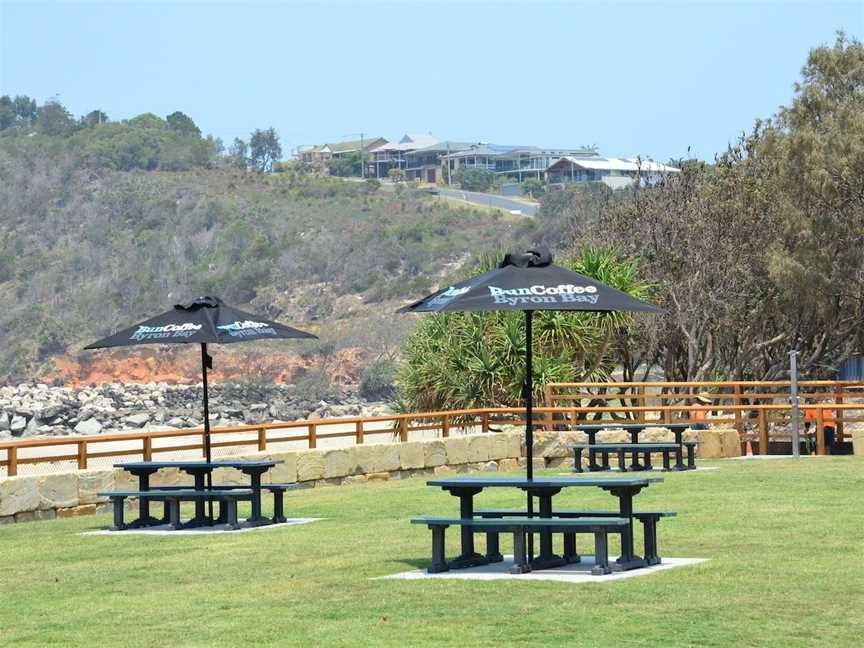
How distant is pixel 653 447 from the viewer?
23.3m


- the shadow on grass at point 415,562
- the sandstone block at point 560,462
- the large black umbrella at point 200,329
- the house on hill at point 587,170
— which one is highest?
the house on hill at point 587,170

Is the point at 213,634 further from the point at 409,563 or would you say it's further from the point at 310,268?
the point at 310,268

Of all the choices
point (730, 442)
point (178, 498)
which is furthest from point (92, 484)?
point (730, 442)

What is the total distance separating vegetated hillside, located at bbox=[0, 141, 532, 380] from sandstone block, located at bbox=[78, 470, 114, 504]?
7027 cm

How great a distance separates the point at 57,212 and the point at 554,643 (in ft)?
382

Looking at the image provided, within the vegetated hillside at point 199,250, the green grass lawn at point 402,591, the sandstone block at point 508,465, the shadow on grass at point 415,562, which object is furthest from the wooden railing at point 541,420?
the vegetated hillside at point 199,250

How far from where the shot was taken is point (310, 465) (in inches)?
907

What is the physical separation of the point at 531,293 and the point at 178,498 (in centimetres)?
568

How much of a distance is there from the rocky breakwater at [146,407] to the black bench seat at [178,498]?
57.4 m

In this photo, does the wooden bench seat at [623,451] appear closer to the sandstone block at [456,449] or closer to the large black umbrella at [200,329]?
the sandstone block at [456,449]

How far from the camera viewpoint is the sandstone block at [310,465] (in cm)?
2286

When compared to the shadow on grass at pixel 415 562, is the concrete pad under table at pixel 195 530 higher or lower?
lower

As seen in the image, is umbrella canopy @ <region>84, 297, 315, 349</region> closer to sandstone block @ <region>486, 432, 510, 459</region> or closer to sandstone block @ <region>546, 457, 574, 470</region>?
sandstone block @ <region>486, 432, 510, 459</region>

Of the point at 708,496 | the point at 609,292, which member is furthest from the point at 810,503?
the point at 609,292
